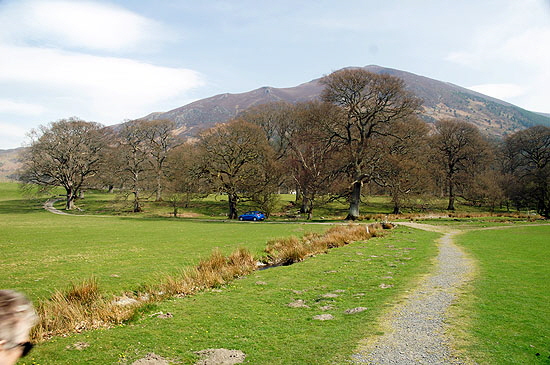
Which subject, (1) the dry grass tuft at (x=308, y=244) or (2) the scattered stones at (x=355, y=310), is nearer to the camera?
(2) the scattered stones at (x=355, y=310)

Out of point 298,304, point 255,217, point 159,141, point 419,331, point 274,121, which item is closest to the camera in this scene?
point 419,331

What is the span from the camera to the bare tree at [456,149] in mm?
62188

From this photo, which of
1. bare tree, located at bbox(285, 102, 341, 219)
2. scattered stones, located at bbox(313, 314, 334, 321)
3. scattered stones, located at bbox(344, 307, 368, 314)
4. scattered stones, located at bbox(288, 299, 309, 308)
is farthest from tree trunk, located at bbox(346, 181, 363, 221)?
scattered stones, located at bbox(313, 314, 334, 321)

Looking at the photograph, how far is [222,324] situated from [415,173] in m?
39.5

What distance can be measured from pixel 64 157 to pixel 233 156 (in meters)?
33.4

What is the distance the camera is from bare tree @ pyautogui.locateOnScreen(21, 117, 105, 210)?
58.6 metres

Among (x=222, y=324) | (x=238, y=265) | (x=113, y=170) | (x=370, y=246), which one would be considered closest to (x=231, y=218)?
(x=113, y=170)

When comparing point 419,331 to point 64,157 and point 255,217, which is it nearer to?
point 255,217

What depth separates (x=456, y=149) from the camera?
63.3m

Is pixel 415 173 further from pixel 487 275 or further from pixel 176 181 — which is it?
pixel 176 181

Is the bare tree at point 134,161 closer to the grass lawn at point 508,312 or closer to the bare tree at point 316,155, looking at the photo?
the bare tree at point 316,155

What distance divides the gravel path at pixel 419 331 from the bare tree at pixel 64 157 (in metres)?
64.7

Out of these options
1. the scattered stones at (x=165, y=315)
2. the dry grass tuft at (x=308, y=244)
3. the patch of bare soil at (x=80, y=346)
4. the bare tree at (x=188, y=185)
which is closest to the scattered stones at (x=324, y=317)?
the scattered stones at (x=165, y=315)

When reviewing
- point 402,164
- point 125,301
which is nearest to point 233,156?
point 402,164
